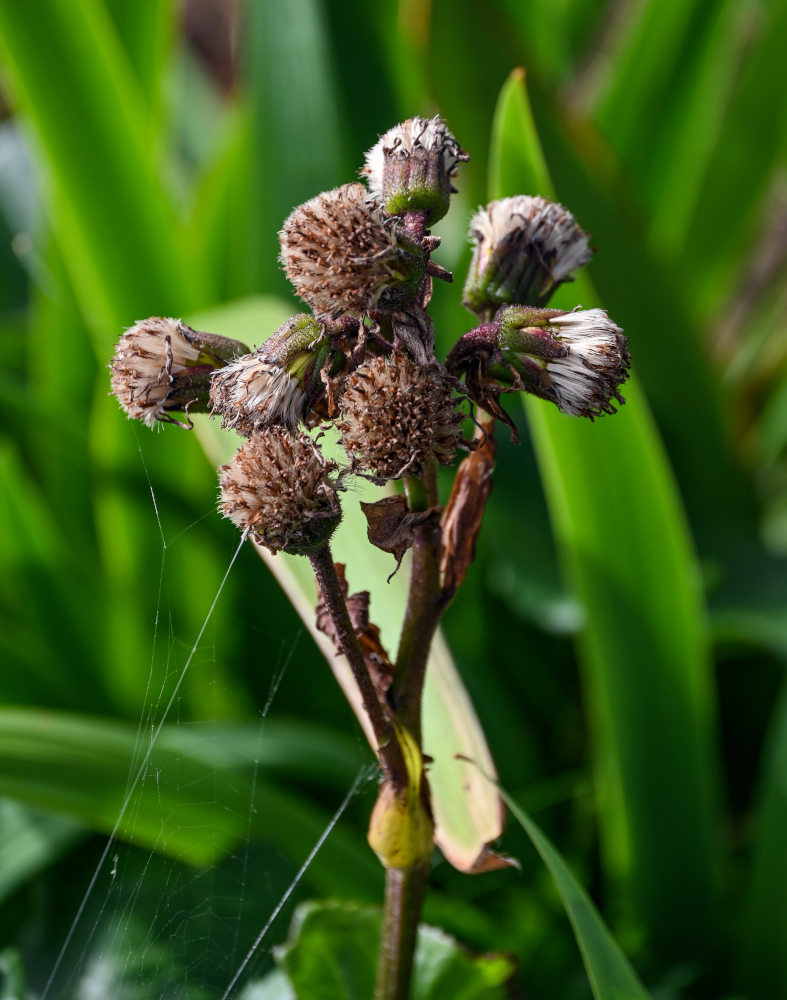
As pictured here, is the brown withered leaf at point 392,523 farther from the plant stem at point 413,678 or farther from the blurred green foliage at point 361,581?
the blurred green foliage at point 361,581

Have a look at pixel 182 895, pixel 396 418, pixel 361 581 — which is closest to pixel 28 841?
pixel 182 895

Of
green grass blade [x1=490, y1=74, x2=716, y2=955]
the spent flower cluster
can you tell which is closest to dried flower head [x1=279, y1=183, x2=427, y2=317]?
the spent flower cluster

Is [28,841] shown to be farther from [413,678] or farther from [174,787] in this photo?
[413,678]

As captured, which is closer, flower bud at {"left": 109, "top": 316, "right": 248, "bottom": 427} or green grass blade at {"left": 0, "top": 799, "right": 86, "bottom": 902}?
flower bud at {"left": 109, "top": 316, "right": 248, "bottom": 427}

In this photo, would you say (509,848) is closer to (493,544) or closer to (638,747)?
(638,747)

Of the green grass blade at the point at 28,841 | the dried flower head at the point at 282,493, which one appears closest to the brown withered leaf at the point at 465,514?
the dried flower head at the point at 282,493

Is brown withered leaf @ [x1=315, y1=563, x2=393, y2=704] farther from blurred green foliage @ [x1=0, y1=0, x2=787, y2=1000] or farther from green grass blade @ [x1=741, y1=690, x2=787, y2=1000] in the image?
green grass blade @ [x1=741, y1=690, x2=787, y2=1000]
